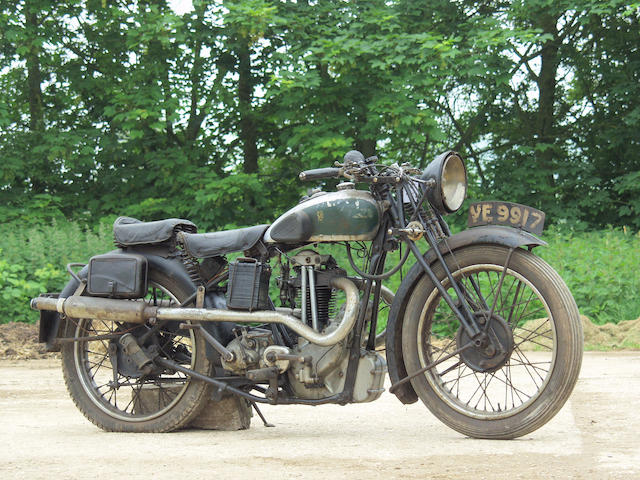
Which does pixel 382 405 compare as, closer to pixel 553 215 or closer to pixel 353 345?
pixel 353 345

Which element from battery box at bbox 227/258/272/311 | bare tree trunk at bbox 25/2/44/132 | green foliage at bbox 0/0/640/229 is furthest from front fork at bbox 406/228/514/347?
bare tree trunk at bbox 25/2/44/132

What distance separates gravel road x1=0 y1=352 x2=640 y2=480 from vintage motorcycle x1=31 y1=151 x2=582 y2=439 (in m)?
0.23

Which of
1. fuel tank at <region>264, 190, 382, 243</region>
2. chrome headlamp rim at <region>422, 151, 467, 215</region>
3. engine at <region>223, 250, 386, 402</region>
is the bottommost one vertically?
engine at <region>223, 250, 386, 402</region>

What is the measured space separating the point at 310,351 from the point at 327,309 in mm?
248

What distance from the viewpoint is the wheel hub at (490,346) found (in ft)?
14.9

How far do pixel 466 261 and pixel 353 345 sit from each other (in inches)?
29.0

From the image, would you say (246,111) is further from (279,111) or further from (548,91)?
(548,91)

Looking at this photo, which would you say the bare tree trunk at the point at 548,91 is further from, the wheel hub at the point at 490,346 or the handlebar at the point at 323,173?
the wheel hub at the point at 490,346

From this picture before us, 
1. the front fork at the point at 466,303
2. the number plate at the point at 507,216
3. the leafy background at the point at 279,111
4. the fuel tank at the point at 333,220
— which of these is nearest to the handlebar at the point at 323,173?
the fuel tank at the point at 333,220

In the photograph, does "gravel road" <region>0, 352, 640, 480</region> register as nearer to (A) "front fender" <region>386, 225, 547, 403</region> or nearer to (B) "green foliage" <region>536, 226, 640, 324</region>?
(A) "front fender" <region>386, 225, 547, 403</region>

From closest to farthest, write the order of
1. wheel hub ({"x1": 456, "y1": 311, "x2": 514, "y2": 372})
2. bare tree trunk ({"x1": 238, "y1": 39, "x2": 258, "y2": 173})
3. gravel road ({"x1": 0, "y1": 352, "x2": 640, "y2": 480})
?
gravel road ({"x1": 0, "y1": 352, "x2": 640, "y2": 480}) < wheel hub ({"x1": 456, "y1": 311, "x2": 514, "y2": 372}) < bare tree trunk ({"x1": 238, "y1": 39, "x2": 258, "y2": 173})

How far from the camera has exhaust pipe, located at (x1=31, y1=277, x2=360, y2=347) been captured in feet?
15.8

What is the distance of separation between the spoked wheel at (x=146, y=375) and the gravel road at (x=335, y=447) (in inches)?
4.8

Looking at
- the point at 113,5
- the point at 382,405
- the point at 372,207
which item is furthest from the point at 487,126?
the point at 372,207
